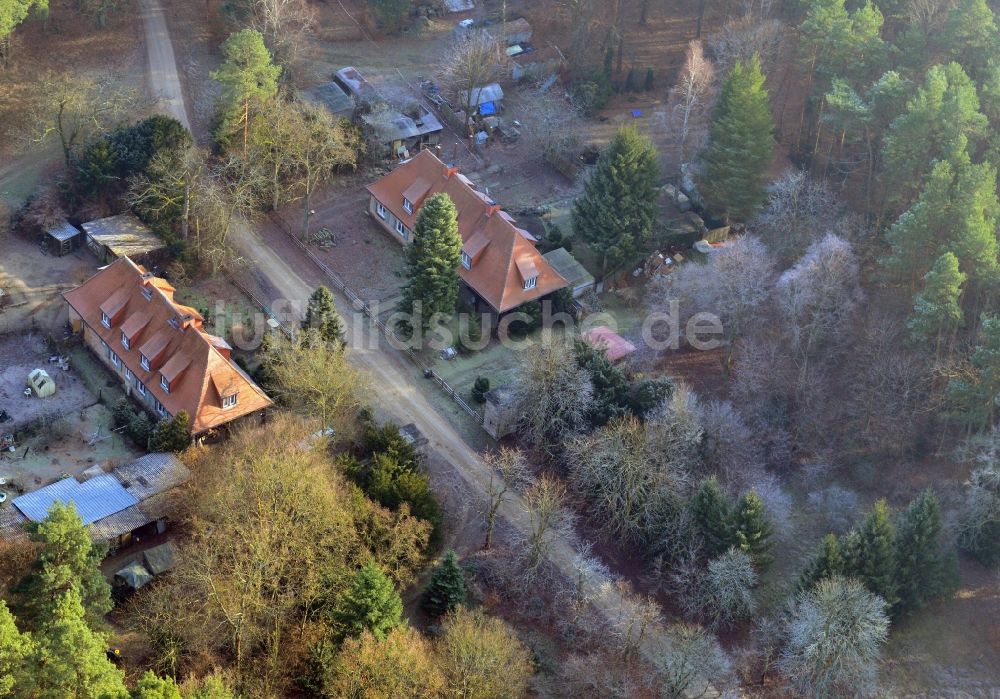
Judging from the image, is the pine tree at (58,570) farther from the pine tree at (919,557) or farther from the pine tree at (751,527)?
the pine tree at (919,557)

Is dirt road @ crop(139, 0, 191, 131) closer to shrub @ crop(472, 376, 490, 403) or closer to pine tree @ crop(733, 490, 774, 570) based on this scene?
shrub @ crop(472, 376, 490, 403)

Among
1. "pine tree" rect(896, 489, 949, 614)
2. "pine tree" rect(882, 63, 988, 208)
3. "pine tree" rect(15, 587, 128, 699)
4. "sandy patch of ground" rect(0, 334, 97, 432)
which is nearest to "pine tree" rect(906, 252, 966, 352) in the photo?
"pine tree" rect(882, 63, 988, 208)

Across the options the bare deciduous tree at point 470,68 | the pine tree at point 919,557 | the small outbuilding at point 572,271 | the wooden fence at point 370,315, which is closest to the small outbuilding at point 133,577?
the wooden fence at point 370,315

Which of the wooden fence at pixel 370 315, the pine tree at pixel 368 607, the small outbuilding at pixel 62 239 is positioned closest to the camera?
the pine tree at pixel 368 607

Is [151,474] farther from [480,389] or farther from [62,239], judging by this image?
[62,239]

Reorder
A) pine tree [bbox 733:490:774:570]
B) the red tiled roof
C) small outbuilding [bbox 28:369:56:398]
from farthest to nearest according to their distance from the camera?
the red tiled roof < small outbuilding [bbox 28:369:56:398] < pine tree [bbox 733:490:774:570]

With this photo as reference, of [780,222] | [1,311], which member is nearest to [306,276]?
[1,311]
